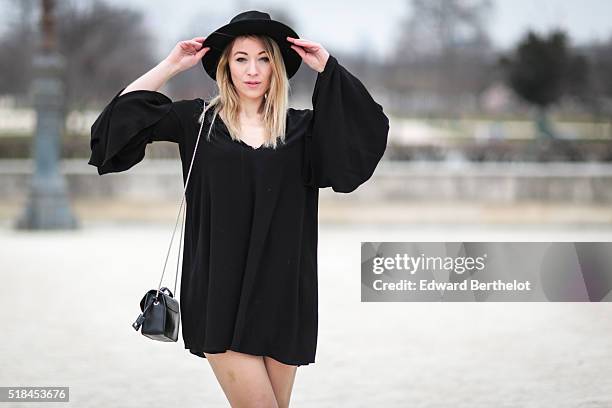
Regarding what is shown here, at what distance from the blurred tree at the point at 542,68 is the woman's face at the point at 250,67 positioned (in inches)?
999

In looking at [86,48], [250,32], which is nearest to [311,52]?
[250,32]

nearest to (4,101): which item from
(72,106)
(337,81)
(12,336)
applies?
(72,106)

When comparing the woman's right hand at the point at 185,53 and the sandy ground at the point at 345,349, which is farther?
Answer: the sandy ground at the point at 345,349

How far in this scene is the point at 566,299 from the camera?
10.9 meters

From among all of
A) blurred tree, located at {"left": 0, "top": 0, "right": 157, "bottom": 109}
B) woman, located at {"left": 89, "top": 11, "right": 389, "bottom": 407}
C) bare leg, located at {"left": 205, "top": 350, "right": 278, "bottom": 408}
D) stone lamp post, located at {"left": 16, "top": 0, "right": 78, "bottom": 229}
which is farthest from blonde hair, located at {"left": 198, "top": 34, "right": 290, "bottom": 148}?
blurred tree, located at {"left": 0, "top": 0, "right": 157, "bottom": 109}

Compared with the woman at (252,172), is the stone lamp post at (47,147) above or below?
above

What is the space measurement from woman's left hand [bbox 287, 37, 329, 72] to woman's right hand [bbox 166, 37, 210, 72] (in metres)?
0.32

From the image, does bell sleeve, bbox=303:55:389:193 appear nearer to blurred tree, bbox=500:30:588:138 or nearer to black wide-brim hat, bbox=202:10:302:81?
black wide-brim hat, bbox=202:10:302:81

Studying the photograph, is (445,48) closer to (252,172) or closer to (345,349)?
(345,349)

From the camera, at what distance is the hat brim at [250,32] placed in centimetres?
407

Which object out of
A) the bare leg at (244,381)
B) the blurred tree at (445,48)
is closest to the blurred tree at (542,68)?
the blurred tree at (445,48)

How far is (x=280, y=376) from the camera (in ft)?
13.6

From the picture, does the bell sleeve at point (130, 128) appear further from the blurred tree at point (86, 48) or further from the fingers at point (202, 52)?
the blurred tree at point (86, 48)

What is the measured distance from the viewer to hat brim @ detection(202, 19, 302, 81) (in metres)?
4.07
